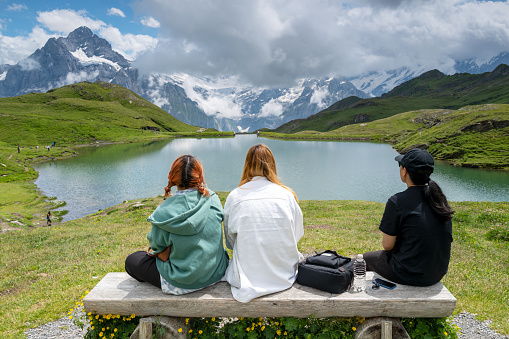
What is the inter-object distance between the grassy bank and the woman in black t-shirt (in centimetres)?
357

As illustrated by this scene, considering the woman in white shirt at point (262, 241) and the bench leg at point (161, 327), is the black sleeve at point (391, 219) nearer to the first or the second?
the woman in white shirt at point (262, 241)

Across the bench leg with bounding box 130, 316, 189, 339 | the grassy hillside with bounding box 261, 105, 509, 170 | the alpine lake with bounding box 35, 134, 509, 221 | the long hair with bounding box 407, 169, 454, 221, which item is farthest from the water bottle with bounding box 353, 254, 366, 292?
the grassy hillside with bounding box 261, 105, 509, 170

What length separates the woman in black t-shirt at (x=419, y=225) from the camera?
5.68 m

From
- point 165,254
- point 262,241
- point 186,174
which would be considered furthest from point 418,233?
point 165,254

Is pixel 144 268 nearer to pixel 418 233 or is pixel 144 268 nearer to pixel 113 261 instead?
pixel 418 233

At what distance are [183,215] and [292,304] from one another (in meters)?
2.92

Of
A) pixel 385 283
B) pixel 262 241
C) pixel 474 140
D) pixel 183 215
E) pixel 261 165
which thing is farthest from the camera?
pixel 474 140

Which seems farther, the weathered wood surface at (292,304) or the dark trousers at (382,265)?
the dark trousers at (382,265)

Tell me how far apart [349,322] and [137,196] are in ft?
150

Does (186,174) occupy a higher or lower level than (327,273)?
higher

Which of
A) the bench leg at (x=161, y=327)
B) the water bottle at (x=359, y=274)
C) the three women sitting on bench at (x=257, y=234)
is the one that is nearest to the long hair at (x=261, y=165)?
the three women sitting on bench at (x=257, y=234)

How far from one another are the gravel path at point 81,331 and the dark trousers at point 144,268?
285 centimetres

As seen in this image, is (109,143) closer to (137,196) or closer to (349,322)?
(137,196)

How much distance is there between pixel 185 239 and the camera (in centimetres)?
569
